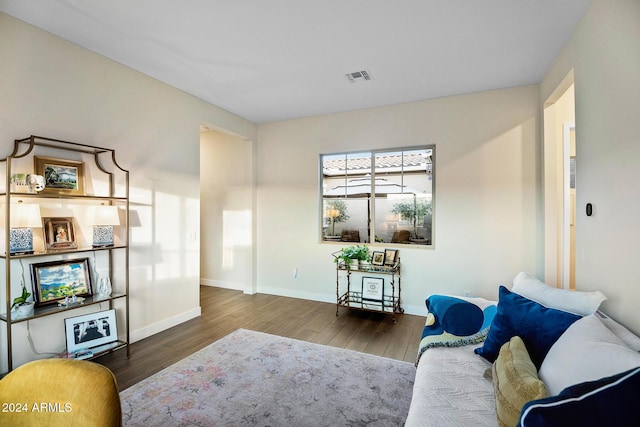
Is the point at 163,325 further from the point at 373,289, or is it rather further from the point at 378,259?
the point at 378,259

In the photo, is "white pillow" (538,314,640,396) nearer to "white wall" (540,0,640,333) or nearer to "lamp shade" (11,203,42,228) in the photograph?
"white wall" (540,0,640,333)

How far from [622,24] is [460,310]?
6.49 feet

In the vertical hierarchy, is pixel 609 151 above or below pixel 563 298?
above

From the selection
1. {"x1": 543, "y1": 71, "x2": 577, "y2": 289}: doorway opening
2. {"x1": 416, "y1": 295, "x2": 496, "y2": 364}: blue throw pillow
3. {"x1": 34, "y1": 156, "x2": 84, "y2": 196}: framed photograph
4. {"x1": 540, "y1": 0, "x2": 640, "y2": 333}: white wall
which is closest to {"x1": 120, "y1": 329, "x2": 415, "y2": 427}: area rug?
{"x1": 416, "y1": 295, "x2": 496, "y2": 364}: blue throw pillow

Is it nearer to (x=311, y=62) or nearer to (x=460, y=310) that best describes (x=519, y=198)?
(x=460, y=310)

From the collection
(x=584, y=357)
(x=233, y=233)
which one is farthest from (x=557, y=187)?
(x=233, y=233)

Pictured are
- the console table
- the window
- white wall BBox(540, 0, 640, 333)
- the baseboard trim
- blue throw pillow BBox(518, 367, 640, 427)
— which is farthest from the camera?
the window

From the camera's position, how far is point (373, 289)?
13.0ft

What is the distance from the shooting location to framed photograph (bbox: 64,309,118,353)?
256 cm

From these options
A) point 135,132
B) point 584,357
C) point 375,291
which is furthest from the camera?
point 375,291

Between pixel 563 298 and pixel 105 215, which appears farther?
pixel 105 215

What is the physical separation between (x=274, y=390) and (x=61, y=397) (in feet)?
5.33

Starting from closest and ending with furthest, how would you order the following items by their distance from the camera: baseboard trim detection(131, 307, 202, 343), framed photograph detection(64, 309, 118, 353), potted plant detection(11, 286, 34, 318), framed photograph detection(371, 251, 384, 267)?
potted plant detection(11, 286, 34, 318)
framed photograph detection(64, 309, 118, 353)
baseboard trim detection(131, 307, 202, 343)
framed photograph detection(371, 251, 384, 267)

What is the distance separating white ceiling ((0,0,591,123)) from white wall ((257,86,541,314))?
15.4 inches
